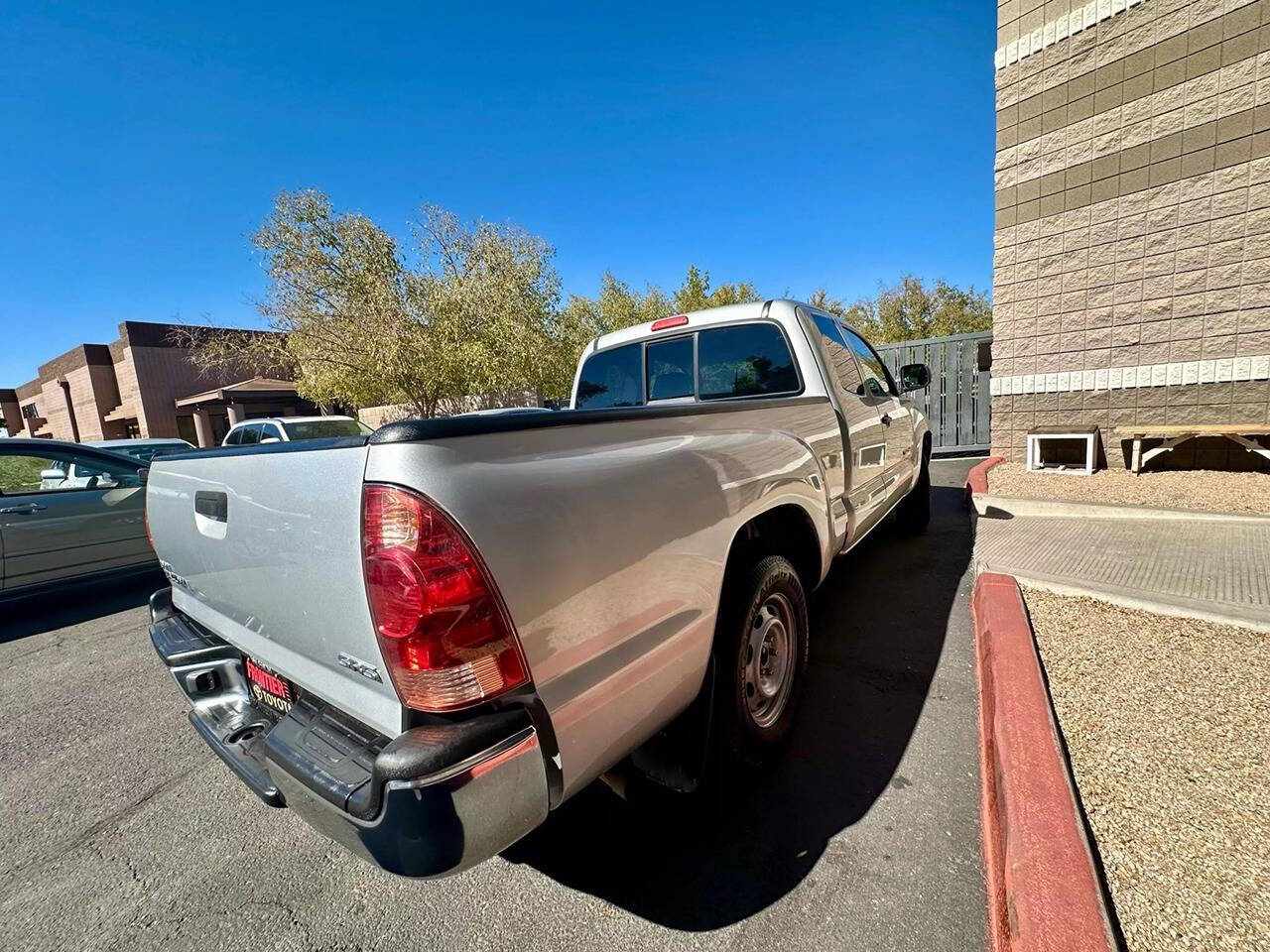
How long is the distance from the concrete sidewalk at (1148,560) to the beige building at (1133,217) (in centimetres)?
316

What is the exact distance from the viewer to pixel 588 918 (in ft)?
5.63

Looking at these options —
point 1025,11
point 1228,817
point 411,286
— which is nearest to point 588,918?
point 1228,817

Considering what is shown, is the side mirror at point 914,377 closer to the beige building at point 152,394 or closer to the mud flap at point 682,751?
the mud flap at point 682,751

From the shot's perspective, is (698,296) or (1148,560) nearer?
(1148,560)

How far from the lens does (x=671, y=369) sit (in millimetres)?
3762


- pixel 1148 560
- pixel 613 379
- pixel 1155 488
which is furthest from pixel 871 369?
pixel 1155 488

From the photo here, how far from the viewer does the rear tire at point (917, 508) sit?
5.47m

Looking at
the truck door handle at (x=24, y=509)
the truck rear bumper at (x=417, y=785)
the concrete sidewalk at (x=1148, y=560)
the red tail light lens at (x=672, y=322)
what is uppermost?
→ the red tail light lens at (x=672, y=322)

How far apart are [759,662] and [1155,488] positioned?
6134mm

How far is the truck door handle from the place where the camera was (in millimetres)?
4705

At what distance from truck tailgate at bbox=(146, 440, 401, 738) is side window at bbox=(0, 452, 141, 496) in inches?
184

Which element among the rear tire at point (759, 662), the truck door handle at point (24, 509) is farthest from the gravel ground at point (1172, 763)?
the truck door handle at point (24, 509)

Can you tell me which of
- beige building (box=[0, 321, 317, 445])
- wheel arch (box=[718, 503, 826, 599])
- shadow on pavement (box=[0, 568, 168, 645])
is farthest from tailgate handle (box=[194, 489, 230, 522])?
beige building (box=[0, 321, 317, 445])

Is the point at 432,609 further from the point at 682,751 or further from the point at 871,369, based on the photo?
the point at 871,369
